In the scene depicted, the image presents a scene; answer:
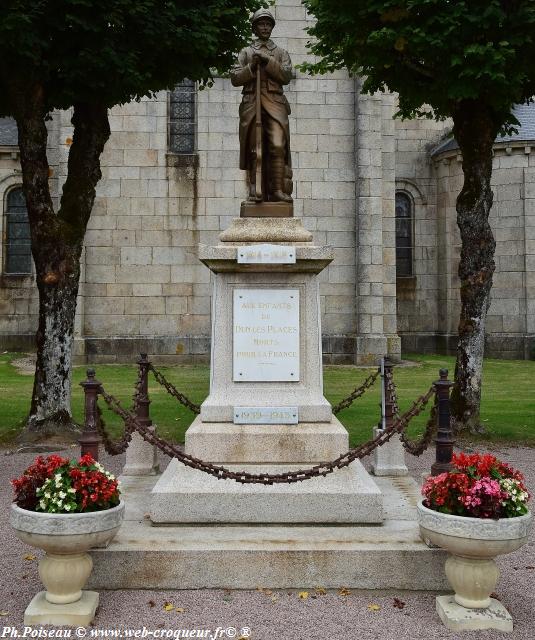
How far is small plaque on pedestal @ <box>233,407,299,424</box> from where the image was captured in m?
6.21

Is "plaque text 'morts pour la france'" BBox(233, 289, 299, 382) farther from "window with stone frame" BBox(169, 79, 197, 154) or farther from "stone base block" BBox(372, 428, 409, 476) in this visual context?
"window with stone frame" BBox(169, 79, 197, 154)

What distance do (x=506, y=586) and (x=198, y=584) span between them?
232 cm

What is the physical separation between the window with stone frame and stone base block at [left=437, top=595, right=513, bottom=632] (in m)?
17.7

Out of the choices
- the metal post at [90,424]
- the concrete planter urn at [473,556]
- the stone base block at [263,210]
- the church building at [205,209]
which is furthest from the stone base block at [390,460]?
the church building at [205,209]

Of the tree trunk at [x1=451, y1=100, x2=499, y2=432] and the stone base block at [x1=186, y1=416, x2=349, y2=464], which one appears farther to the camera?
the tree trunk at [x1=451, y1=100, x2=499, y2=432]

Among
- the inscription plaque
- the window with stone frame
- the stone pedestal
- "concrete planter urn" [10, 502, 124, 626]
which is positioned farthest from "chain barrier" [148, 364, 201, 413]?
the window with stone frame

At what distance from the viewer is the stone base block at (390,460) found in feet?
26.0

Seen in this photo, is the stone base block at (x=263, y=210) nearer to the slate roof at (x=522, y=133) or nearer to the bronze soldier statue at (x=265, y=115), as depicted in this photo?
the bronze soldier statue at (x=265, y=115)

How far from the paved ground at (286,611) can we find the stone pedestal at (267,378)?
3.26ft

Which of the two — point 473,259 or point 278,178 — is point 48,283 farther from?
point 473,259

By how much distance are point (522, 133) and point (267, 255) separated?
67.9 ft

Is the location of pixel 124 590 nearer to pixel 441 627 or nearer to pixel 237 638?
pixel 237 638

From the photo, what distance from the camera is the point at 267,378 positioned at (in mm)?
6352

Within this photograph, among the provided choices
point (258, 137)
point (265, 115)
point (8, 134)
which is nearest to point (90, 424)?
point (258, 137)
